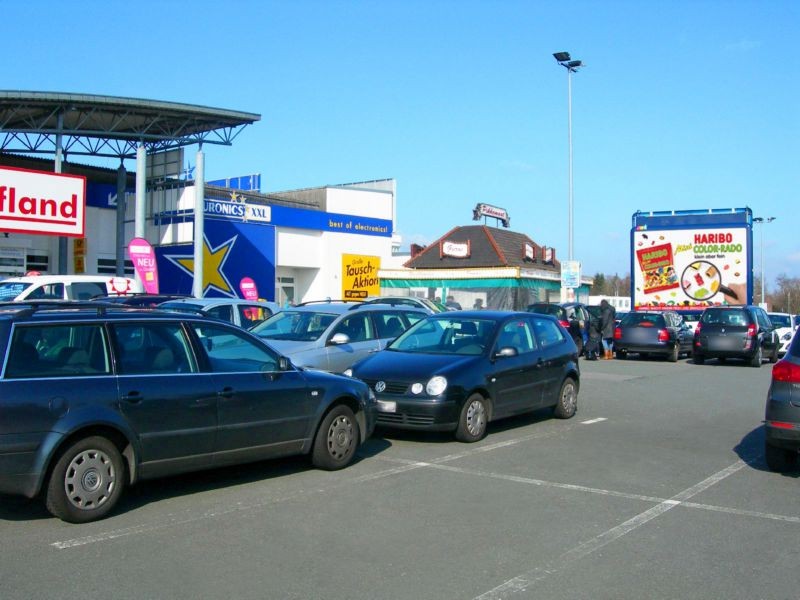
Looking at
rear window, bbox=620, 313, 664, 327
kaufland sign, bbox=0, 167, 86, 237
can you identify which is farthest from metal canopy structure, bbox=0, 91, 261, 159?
rear window, bbox=620, 313, 664, 327

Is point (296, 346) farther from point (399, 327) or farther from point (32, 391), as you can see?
point (32, 391)

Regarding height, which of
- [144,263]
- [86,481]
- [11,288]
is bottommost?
[86,481]

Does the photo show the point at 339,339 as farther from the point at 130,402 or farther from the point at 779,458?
the point at 779,458

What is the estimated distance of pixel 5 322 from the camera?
6.17 m

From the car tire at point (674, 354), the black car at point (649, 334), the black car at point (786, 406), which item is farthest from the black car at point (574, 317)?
the black car at point (786, 406)

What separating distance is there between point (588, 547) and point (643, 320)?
19.3m

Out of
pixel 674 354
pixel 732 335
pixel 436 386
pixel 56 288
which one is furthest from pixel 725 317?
pixel 56 288

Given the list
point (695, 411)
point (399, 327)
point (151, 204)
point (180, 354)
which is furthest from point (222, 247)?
point (180, 354)

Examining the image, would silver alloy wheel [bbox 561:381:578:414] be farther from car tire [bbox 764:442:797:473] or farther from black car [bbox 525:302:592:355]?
black car [bbox 525:302:592:355]

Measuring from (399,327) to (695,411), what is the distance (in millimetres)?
4949

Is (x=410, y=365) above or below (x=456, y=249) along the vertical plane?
below

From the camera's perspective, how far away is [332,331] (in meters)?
11.9

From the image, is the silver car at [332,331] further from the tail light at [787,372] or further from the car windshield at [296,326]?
the tail light at [787,372]

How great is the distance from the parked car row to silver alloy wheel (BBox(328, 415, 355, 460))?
1 centimetres
